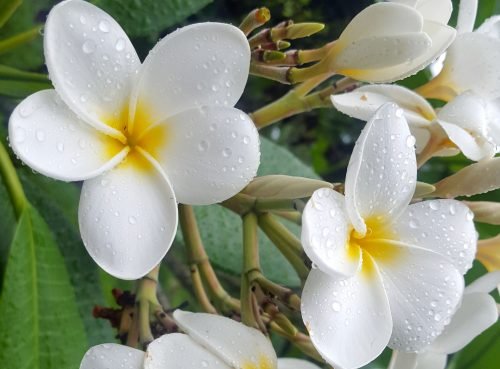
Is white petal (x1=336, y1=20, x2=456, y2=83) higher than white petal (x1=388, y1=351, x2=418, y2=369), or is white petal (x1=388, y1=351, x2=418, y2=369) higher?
white petal (x1=336, y1=20, x2=456, y2=83)

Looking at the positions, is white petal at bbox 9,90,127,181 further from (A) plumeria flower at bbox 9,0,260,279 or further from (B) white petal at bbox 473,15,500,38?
(B) white petal at bbox 473,15,500,38

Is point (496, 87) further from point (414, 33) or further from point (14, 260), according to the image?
point (14, 260)

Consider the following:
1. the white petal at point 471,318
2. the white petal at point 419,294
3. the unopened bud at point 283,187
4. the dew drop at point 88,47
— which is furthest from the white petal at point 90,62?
the white petal at point 471,318

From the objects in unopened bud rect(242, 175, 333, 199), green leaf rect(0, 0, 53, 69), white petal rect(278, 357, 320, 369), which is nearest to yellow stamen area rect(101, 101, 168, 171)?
unopened bud rect(242, 175, 333, 199)

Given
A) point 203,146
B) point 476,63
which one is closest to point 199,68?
point 203,146

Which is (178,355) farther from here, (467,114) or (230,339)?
(467,114)

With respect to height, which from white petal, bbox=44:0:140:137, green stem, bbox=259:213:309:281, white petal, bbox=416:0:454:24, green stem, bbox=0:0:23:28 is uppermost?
white petal, bbox=44:0:140:137

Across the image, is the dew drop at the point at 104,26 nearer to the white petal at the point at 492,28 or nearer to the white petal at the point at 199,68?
the white petal at the point at 199,68
